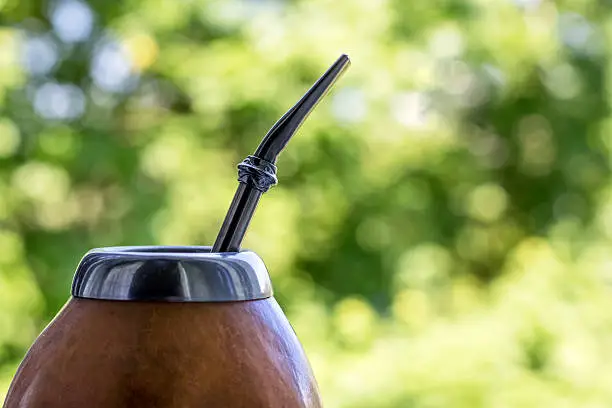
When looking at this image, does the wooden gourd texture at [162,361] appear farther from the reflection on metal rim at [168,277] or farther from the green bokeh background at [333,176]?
the green bokeh background at [333,176]

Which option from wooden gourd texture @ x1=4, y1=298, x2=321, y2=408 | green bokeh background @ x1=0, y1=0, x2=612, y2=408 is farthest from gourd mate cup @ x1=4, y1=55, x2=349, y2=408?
green bokeh background @ x1=0, y1=0, x2=612, y2=408

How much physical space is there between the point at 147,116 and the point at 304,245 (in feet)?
1.74

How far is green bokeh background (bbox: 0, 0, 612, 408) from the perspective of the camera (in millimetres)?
1998

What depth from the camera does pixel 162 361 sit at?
47 cm

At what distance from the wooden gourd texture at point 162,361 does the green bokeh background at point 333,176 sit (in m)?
1.42

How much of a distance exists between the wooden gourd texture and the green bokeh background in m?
1.42

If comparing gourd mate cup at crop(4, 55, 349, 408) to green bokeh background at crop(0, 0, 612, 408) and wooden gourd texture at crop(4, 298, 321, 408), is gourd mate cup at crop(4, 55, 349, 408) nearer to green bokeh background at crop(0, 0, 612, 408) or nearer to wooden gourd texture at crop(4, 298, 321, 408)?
wooden gourd texture at crop(4, 298, 321, 408)

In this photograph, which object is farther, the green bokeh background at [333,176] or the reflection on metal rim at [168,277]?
the green bokeh background at [333,176]

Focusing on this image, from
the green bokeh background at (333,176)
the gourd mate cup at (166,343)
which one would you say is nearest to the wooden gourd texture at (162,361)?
the gourd mate cup at (166,343)

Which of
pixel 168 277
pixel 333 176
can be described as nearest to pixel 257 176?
pixel 168 277

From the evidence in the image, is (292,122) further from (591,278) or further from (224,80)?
(591,278)

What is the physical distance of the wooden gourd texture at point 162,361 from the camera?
462 mm

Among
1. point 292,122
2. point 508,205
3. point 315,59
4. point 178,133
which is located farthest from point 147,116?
point 292,122

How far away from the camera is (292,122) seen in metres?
0.55
